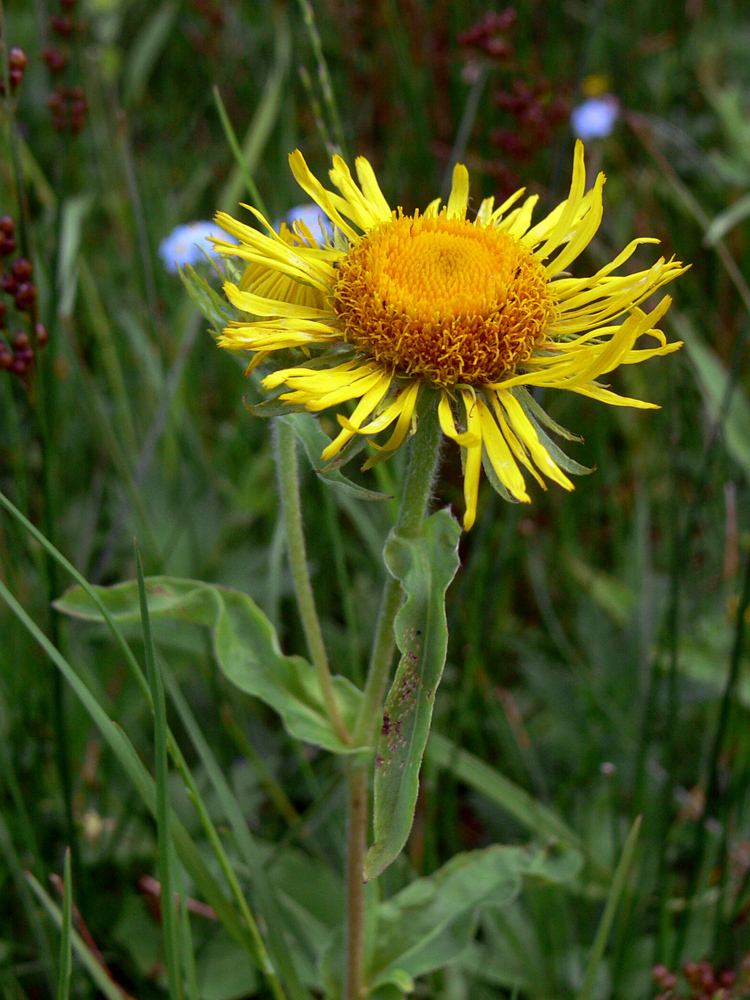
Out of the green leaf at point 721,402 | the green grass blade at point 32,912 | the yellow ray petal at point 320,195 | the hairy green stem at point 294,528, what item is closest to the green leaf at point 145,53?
the green leaf at point 721,402

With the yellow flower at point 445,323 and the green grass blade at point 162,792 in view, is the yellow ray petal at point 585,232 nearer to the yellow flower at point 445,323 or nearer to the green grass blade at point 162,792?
the yellow flower at point 445,323

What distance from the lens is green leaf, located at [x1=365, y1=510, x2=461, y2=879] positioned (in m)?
1.00

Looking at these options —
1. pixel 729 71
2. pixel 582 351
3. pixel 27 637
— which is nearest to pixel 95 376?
pixel 27 637

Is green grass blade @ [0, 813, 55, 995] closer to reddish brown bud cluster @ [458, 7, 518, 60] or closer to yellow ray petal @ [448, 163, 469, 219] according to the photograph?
yellow ray petal @ [448, 163, 469, 219]

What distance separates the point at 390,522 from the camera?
→ 1817 mm

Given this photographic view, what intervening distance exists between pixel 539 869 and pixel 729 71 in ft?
12.0

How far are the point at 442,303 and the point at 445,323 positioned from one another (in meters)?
0.03

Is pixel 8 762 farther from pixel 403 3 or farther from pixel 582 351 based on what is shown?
pixel 403 3

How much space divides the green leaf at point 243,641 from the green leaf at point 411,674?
300 millimetres

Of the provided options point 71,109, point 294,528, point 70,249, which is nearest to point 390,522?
point 294,528

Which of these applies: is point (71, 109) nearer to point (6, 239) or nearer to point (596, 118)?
point (6, 239)

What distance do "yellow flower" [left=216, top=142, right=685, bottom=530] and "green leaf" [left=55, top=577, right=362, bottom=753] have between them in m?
0.43

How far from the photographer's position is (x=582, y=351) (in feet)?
3.56

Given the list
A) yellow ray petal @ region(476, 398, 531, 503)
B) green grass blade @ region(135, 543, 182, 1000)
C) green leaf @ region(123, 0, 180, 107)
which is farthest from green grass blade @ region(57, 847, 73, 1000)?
green leaf @ region(123, 0, 180, 107)
